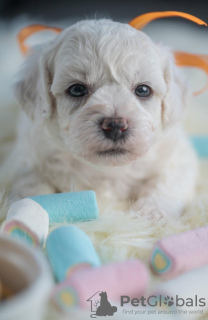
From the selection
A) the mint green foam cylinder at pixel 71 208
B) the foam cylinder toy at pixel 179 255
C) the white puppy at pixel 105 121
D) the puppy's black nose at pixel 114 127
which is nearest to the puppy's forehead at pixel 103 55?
the white puppy at pixel 105 121

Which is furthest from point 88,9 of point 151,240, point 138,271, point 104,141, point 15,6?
point 138,271

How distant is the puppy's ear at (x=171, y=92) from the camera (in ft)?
6.70

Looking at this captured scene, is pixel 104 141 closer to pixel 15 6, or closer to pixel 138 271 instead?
pixel 138 271

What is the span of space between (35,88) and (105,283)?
1.20m

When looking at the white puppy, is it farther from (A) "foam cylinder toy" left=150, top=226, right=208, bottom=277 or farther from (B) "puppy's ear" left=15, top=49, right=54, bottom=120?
(A) "foam cylinder toy" left=150, top=226, right=208, bottom=277

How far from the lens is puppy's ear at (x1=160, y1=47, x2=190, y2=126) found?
2.04m

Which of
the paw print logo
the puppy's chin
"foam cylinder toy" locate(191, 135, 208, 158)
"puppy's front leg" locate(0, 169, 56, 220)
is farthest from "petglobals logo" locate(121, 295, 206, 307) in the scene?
"foam cylinder toy" locate(191, 135, 208, 158)

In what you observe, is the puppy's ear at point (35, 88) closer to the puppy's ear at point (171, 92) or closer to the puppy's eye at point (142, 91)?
the puppy's eye at point (142, 91)

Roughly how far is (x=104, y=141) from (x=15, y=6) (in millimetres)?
2184

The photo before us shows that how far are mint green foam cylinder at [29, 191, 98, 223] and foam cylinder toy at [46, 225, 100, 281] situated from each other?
33cm

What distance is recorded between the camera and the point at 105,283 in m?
1.19

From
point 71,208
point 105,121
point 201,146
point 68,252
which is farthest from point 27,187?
point 201,146

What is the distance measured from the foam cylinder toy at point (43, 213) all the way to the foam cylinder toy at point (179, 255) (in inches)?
15.9

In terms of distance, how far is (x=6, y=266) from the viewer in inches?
44.1
